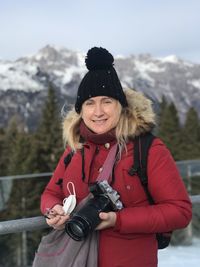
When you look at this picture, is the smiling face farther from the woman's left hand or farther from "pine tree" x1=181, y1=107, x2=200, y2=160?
"pine tree" x1=181, y1=107, x2=200, y2=160

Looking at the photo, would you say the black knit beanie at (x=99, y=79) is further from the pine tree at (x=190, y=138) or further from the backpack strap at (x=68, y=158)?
the pine tree at (x=190, y=138)

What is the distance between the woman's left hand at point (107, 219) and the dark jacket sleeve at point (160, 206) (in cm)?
2

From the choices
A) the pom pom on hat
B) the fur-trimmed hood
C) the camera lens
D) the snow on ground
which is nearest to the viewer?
the camera lens

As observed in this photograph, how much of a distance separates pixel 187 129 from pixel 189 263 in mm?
47504

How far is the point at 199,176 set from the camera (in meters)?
7.20

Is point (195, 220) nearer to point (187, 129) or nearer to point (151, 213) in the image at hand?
point (151, 213)

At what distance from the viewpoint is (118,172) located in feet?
6.39

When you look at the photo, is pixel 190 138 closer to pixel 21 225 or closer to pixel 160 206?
pixel 21 225

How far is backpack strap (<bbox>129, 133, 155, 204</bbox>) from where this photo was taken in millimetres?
1907

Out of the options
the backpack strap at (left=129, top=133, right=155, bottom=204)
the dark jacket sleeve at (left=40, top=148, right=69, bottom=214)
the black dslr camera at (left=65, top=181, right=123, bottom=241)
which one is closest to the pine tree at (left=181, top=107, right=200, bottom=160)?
the dark jacket sleeve at (left=40, top=148, right=69, bottom=214)

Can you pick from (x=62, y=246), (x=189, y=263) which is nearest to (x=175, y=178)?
(x=62, y=246)

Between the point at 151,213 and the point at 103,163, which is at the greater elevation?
the point at 103,163

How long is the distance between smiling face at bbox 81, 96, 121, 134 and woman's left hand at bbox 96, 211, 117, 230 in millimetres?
370

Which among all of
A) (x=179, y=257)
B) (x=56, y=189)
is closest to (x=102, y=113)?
(x=56, y=189)
